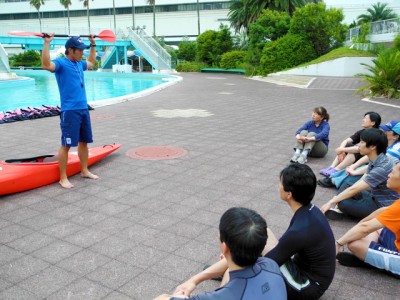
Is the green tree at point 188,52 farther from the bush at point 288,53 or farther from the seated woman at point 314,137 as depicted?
the seated woman at point 314,137

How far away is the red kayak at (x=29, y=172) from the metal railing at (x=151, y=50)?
32812 millimetres

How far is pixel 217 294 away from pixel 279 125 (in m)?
8.55

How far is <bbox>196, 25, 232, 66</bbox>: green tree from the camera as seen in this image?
129 feet

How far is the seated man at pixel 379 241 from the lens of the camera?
308cm

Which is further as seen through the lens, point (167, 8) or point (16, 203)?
point (167, 8)

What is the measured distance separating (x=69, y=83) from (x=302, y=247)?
Answer: 4.01m

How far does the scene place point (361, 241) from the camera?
3.40m

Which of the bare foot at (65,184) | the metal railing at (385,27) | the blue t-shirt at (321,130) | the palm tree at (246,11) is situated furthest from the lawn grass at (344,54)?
the bare foot at (65,184)

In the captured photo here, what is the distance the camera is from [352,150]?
560cm

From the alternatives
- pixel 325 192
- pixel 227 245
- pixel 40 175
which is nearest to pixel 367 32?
pixel 325 192

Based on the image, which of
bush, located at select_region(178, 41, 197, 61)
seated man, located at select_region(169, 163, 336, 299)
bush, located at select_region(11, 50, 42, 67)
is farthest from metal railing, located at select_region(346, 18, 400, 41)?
bush, located at select_region(11, 50, 42, 67)

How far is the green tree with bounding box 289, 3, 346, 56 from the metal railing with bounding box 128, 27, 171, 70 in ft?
44.8

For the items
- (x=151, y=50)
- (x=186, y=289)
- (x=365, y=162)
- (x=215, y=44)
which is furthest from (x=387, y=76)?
(x=151, y=50)

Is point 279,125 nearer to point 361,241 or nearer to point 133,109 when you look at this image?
point 133,109
